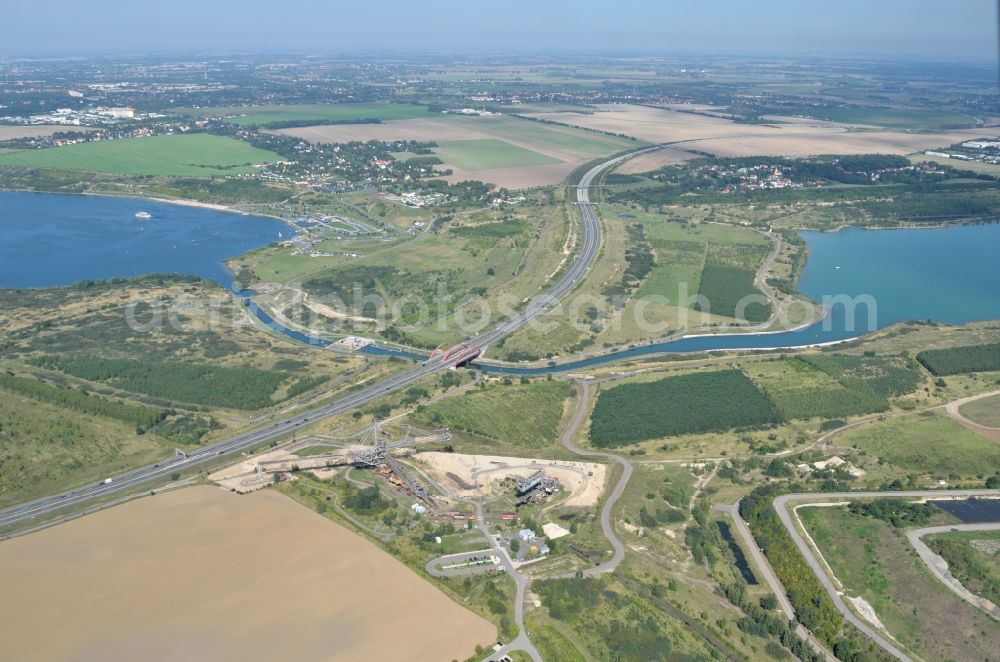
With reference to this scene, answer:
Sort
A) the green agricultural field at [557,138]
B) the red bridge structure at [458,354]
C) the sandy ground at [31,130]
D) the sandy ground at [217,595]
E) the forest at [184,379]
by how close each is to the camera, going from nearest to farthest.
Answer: the sandy ground at [217,595]
the forest at [184,379]
the red bridge structure at [458,354]
the green agricultural field at [557,138]
the sandy ground at [31,130]

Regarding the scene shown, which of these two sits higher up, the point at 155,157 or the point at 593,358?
the point at 155,157

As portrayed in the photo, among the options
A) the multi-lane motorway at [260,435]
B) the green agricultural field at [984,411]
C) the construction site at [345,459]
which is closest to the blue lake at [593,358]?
the multi-lane motorway at [260,435]

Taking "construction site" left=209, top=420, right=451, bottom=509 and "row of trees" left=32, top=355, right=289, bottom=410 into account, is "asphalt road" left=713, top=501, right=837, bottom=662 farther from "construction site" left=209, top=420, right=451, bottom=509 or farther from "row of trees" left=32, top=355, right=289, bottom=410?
"row of trees" left=32, top=355, right=289, bottom=410

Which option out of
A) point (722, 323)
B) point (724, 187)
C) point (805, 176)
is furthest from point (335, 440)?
point (805, 176)

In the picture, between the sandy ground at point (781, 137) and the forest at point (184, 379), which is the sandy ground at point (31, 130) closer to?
the sandy ground at point (781, 137)

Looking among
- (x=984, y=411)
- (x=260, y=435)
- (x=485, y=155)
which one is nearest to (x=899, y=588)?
(x=984, y=411)

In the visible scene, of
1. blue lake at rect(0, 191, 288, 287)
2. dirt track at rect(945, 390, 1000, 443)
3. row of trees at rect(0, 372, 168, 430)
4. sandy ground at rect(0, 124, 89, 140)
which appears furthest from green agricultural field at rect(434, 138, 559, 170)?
dirt track at rect(945, 390, 1000, 443)

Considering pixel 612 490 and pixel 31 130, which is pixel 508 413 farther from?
pixel 31 130
